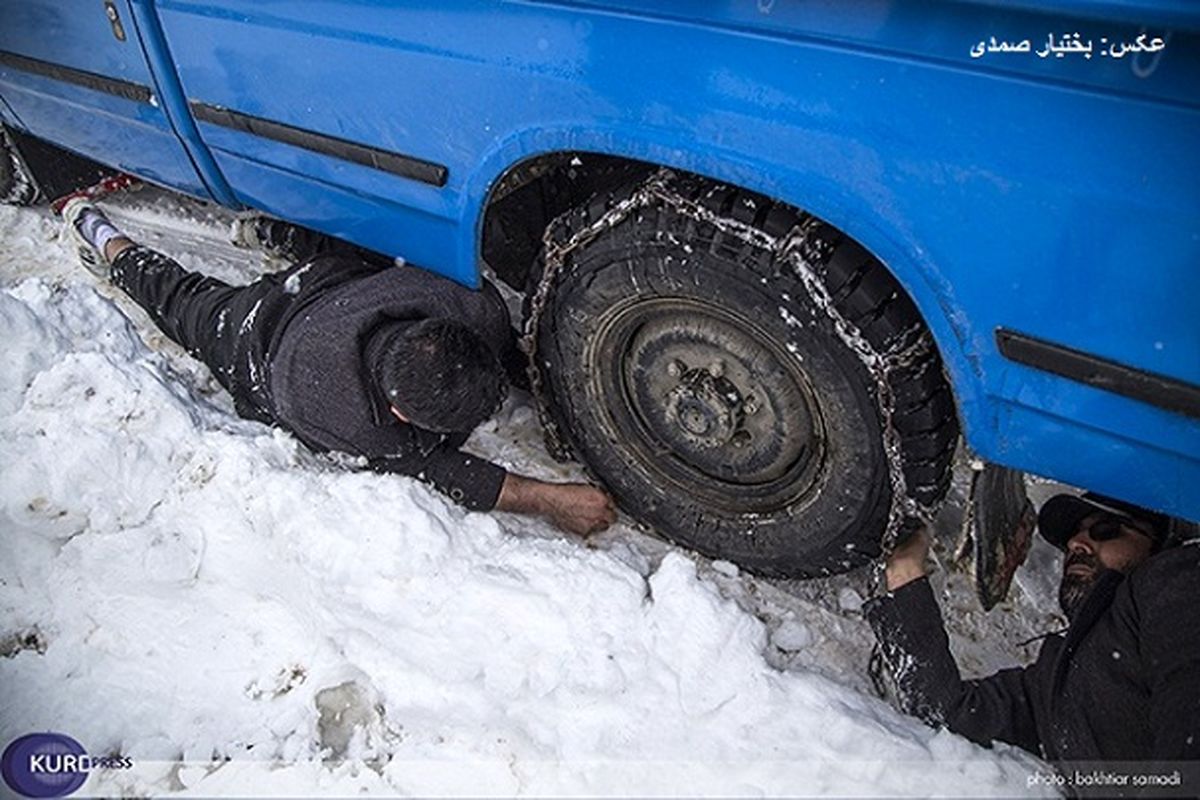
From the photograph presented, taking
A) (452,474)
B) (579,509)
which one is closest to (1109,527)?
(579,509)

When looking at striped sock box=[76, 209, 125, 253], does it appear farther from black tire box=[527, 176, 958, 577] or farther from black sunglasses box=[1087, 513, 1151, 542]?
black sunglasses box=[1087, 513, 1151, 542]

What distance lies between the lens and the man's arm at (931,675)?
1757 millimetres

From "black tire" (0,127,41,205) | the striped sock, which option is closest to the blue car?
the striped sock

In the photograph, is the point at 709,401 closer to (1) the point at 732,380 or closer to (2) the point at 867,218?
(1) the point at 732,380

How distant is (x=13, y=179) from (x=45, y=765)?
284cm

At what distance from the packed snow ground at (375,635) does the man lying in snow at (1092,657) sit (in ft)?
0.26

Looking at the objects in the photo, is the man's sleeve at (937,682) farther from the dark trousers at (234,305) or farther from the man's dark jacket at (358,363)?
the dark trousers at (234,305)

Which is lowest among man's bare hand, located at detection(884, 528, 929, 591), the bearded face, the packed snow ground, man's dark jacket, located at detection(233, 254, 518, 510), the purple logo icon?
the purple logo icon

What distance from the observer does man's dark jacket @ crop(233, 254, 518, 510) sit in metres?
2.22

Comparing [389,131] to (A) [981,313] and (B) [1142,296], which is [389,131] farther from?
(B) [1142,296]

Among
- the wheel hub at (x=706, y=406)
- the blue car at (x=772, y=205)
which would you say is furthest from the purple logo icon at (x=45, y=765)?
the wheel hub at (x=706, y=406)

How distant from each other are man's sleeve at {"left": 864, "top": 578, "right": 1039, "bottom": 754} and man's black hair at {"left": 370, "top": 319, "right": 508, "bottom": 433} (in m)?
1.05

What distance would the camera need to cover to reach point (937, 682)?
1.80 m

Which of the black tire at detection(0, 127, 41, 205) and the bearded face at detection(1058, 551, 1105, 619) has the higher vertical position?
the bearded face at detection(1058, 551, 1105, 619)
